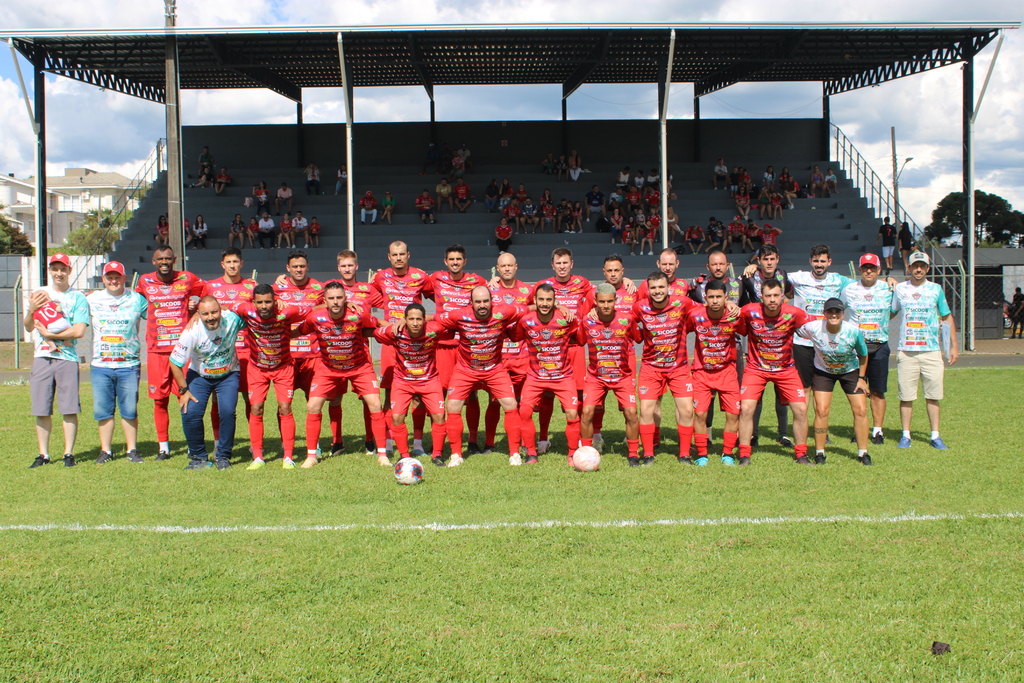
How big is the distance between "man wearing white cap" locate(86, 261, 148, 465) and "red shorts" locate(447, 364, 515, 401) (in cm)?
319

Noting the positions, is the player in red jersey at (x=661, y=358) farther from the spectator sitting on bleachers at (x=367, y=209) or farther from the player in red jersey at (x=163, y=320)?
the spectator sitting on bleachers at (x=367, y=209)

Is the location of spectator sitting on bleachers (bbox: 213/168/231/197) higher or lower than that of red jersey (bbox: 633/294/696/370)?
higher

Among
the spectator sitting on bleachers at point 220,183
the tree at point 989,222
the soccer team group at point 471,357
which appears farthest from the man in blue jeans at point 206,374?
the tree at point 989,222

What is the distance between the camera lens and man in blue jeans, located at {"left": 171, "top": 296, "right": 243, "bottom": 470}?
7.78m

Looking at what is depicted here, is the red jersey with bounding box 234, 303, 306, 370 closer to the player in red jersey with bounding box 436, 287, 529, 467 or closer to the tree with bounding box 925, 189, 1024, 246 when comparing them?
the player in red jersey with bounding box 436, 287, 529, 467

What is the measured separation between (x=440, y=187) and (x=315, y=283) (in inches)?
721

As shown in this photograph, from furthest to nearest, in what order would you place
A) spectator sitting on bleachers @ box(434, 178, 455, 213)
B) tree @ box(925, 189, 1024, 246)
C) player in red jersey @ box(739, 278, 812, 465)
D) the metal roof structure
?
tree @ box(925, 189, 1024, 246) → spectator sitting on bleachers @ box(434, 178, 455, 213) → the metal roof structure → player in red jersey @ box(739, 278, 812, 465)

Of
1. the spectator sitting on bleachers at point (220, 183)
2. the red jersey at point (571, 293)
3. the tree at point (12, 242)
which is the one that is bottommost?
the red jersey at point (571, 293)

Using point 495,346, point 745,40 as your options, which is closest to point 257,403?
point 495,346

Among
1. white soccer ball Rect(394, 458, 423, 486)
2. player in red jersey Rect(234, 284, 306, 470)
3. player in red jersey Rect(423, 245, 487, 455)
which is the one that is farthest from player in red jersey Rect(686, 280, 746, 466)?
player in red jersey Rect(234, 284, 306, 470)

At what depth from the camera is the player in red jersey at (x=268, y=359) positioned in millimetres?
7926

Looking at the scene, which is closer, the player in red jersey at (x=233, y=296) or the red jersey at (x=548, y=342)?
the red jersey at (x=548, y=342)

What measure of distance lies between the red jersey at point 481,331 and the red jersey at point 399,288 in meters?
0.98

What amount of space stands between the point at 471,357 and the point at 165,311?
3348mm
